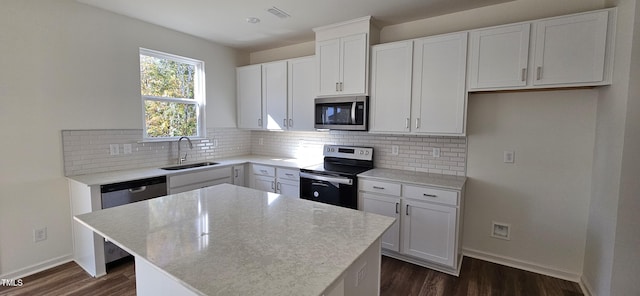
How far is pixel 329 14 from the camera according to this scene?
9.73ft

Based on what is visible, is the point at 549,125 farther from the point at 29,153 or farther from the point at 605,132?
the point at 29,153

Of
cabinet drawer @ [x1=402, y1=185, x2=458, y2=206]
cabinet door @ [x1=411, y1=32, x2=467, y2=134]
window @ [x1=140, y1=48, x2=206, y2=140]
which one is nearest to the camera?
cabinet drawer @ [x1=402, y1=185, x2=458, y2=206]

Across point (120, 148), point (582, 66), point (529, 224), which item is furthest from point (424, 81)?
point (120, 148)

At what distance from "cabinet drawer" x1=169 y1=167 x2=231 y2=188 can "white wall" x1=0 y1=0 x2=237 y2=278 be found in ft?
2.69

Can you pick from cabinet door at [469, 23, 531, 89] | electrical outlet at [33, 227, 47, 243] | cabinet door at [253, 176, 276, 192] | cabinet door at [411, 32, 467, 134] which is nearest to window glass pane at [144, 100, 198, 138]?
cabinet door at [253, 176, 276, 192]

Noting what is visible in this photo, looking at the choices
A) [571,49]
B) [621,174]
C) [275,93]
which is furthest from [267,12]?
[621,174]

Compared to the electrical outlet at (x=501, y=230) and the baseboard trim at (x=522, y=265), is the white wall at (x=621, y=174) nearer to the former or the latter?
the baseboard trim at (x=522, y=265)

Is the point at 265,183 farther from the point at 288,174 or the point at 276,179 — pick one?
the point at 288,174

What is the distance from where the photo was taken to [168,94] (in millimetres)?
3652

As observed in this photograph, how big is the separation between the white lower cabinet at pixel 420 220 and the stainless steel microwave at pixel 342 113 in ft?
2.24

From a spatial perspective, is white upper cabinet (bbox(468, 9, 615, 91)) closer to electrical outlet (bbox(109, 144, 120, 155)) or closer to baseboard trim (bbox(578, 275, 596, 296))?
baseboard trim (bbox(578, 275, 596, 296))

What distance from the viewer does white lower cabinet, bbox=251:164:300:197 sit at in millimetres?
3551

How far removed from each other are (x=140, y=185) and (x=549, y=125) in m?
4.01

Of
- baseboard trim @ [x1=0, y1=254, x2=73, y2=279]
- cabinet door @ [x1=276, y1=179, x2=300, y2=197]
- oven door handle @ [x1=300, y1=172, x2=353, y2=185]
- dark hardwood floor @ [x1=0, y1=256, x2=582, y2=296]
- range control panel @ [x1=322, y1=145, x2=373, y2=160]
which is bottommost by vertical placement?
dark hardwood floor @ [x1=0, y1=256, x2=582, y2=296]
